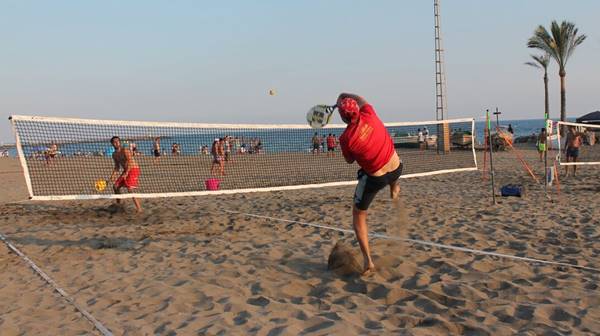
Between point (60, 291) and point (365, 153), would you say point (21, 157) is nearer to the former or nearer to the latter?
point (60, 291)

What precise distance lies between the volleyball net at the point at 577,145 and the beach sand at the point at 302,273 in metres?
4.50

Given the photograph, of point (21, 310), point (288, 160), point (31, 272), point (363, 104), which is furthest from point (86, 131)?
point (288, 160)

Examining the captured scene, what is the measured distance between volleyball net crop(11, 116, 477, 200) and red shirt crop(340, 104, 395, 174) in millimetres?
4457

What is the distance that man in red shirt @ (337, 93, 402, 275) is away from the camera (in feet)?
16.0

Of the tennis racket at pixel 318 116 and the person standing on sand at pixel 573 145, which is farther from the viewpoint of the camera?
the person standing on sand at pixel 573 145

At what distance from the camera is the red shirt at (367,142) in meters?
4.86

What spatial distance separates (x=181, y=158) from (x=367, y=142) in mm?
27040

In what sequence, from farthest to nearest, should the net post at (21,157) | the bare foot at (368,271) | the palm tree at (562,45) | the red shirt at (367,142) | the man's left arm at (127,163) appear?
1. the palm tree at (562,45)
2. the man's left arm at (127,163)
3. the net post at (21,157)
4. the bare foot at (368,271)
5. the red shirt at (367,142)

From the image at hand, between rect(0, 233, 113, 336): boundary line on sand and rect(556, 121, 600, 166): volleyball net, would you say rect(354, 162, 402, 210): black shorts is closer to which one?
rect(0, 233, 113, 336): boundary line on sand

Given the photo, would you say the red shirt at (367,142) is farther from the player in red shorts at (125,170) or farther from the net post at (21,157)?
the player in red shorts at (125,170)

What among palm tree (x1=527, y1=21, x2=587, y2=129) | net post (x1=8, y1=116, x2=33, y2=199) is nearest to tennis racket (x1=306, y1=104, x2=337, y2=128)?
net post (x1=8, y1=116, x2=33, y2=199)

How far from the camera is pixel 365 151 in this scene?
192 inches

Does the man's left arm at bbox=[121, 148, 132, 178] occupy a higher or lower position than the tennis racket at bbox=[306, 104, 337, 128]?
lower

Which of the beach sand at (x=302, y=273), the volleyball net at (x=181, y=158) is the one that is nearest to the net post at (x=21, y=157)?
the volleyball net at (x=181, y=158)
